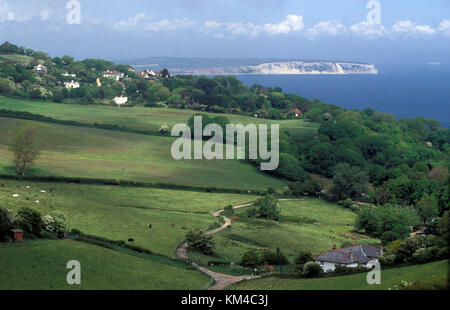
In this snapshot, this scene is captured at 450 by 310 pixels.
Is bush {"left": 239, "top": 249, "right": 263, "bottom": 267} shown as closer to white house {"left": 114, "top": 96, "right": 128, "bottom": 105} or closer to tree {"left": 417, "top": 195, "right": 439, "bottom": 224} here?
tree {"left": 417, "top": 195, "right": 439, "bottom": 224}

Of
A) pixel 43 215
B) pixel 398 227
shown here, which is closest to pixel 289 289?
pixel 43 215

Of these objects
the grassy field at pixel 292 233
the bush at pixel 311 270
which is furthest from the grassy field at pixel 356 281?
the grassy field at pixel 292 233

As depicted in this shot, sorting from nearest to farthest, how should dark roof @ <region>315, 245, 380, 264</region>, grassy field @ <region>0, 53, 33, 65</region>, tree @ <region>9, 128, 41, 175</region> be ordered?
dark roof @ <region>315, 245, 380, 264</region> < tree @ <region>9, 128, 41, 175</region> < grassy field @ <region>0, 53, 33, 65</region>

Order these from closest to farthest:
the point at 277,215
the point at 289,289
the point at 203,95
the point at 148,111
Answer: the point at 289,289
the point at 277,215
the point at 148,111
the point at 203,95

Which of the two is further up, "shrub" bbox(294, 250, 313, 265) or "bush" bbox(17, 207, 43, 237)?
"bush" bbox(17, 207, 43, 237)

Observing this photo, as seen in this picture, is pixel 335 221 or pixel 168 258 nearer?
pixel 168 258

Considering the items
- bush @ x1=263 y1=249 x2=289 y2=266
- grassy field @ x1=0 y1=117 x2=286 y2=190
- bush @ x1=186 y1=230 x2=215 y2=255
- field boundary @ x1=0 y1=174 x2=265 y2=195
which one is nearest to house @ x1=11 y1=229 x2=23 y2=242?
bush @ x1=186 y1=230 x2=215 y2=255

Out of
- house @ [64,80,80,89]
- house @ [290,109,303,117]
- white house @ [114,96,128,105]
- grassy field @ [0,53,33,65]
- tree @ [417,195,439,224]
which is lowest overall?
tree @ [417,195,439,224]
